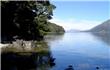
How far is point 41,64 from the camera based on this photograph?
77.6ft

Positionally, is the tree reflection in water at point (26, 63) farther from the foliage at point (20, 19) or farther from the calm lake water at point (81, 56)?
the foliage at point (20, 19)

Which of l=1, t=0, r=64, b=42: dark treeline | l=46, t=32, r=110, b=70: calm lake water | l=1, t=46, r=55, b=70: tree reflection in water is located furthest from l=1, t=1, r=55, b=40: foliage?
l=1, t=46, r=55, b=70: tree reflection in water

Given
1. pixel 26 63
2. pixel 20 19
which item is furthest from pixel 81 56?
pixel 26 63

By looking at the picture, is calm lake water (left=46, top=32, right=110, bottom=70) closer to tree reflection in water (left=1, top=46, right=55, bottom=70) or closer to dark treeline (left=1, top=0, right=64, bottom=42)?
tree reflection in water (left=1, top=46, right=55, bottom=70)

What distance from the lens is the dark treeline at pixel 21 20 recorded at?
30712 millimetres

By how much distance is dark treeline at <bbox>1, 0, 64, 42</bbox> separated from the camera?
30.7 meters

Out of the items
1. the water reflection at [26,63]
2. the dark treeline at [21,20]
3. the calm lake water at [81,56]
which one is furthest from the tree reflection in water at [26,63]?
the dark treeline at [21,20]

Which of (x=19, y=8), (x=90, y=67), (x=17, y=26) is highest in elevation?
(x=19, y=8)

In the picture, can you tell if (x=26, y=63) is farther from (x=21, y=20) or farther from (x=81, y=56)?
(x=21, y=20)

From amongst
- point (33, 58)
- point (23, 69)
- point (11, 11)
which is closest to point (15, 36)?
point (11, 11)

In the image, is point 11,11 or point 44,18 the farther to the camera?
point 44,18

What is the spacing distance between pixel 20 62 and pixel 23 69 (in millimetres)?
2519

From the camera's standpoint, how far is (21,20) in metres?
35.6

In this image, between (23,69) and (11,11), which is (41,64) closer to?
(23,69)
